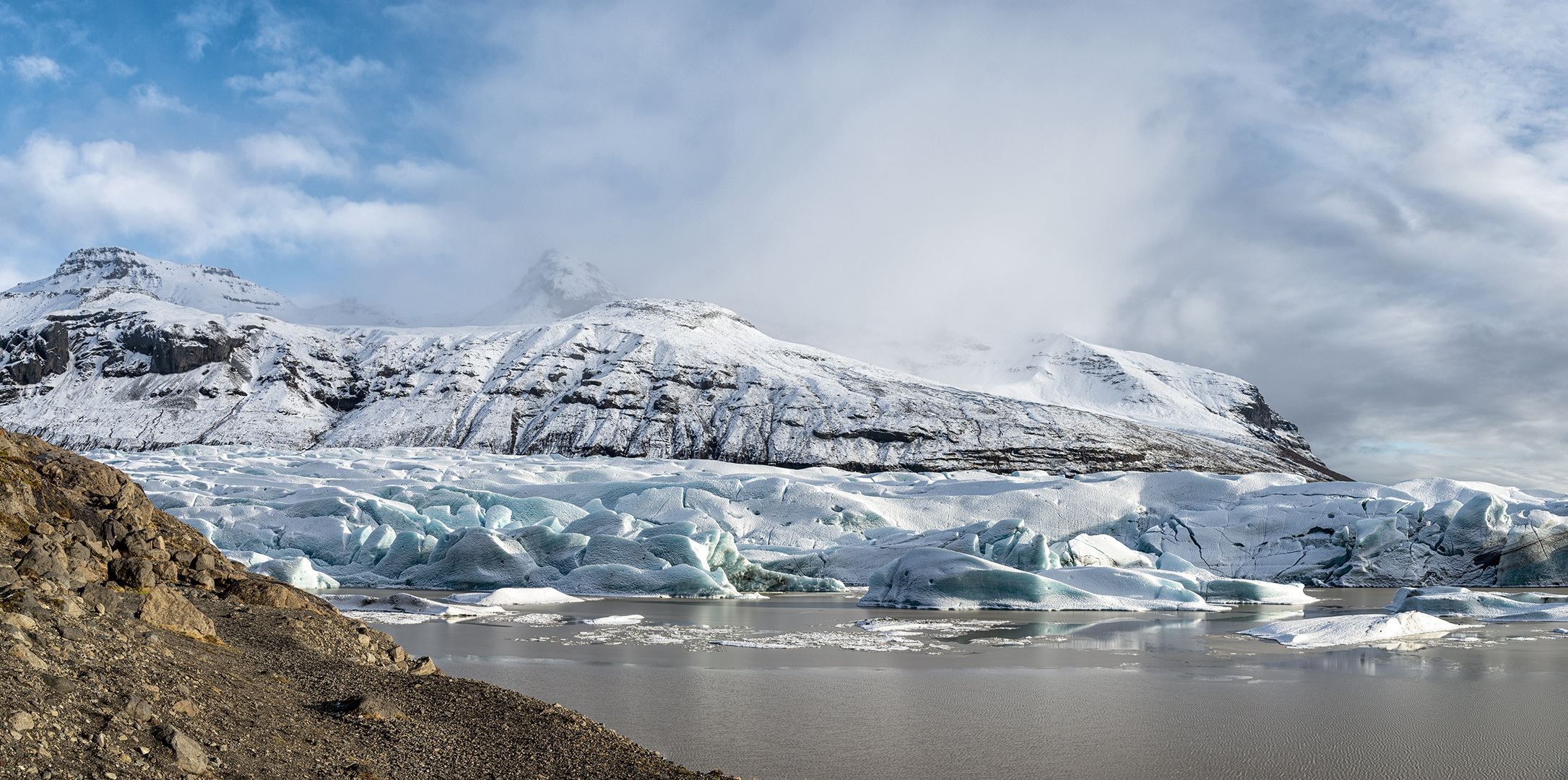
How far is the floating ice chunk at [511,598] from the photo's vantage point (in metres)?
14.9

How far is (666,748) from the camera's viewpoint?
5039 millimetres

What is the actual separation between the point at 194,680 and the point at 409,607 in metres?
10.6

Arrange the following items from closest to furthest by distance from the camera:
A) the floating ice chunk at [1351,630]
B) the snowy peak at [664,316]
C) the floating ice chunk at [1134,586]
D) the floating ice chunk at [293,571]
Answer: the floating ice chunk at [1351,630]
the floating ice chunk at [1134,586]
the floating ice chunk at [293,571]
the snowy peak at [664,316]

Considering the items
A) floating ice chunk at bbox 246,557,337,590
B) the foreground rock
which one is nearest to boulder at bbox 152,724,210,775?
the foreground rock

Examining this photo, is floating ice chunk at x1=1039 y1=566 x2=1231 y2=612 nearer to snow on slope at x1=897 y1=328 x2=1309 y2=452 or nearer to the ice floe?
the ice floe

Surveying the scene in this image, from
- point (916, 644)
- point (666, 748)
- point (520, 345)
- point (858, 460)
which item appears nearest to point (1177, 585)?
point (916, 644)

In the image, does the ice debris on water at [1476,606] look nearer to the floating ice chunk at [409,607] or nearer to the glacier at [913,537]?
the glacier at [913,537]

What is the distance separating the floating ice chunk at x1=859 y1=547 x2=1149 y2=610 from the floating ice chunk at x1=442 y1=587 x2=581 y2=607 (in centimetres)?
555

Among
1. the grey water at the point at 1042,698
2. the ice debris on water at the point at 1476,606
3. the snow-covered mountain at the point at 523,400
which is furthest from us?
the snow-covered mountain at the point at 523,400

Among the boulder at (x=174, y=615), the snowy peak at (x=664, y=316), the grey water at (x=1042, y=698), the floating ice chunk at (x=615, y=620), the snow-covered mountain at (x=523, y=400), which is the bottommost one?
the floating ice chunk at (x=615, y=620)

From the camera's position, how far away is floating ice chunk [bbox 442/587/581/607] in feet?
49.0

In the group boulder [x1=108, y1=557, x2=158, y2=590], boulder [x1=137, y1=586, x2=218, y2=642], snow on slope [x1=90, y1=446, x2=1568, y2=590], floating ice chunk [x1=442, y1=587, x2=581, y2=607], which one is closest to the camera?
boulder [x1=137, y1=586, x2=218, y2=642]

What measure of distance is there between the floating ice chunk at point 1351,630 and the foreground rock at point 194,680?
894 centimetres

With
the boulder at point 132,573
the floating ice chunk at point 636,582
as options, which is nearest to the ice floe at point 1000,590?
the floating ice chunk at point 636,582
